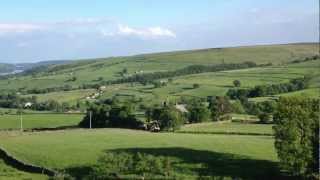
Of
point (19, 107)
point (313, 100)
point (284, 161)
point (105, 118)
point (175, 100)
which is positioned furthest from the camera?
point (19, 107)

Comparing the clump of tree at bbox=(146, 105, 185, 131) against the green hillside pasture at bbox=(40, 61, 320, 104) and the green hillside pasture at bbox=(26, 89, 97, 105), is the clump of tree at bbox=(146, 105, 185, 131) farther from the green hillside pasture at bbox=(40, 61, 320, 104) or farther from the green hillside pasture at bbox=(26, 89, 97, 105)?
the green hillside pasture at bbox=(26, 89, 97, 105)

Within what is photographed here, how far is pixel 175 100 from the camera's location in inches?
6048

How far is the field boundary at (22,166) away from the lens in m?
57.9

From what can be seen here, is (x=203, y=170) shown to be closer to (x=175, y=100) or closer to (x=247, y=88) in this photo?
(x=175, y=100)

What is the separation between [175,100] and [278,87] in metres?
28.1

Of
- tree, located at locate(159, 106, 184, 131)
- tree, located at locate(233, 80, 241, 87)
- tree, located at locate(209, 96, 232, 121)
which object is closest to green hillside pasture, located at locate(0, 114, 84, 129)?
tree, located at locate(159, 106, 184, 131)

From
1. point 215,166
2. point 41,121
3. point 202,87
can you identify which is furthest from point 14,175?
point 202,87

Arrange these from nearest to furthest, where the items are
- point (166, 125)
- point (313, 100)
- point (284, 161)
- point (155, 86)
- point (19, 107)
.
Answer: point (284, 161), point (313, 100), point (166, 125), point (19, 107), point (155, 86)

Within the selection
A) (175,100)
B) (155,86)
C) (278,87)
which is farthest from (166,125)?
(155,86)

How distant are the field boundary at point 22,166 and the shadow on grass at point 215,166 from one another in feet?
7.54

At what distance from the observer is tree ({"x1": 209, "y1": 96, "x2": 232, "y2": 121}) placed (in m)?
118

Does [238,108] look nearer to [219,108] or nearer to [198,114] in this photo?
[219,108]

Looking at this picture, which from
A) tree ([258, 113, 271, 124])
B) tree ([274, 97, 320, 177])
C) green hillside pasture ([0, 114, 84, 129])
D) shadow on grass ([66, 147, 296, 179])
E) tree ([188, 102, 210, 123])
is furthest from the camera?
green hillside pasture ([0, 114, 84, 129])

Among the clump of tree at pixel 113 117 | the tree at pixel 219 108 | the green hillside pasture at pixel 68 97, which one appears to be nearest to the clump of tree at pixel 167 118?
the clump of tree at pixel 113 117
